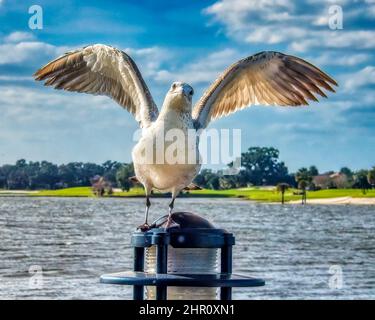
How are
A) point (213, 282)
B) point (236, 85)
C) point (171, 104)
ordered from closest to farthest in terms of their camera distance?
point (213, 282)
point (171, 104)
point (236, 85)

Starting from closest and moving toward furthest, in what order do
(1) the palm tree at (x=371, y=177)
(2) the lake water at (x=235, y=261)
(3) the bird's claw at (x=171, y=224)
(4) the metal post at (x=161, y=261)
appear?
(4) the metal post at (x=161, y=261) < (3) the bird's claw at (x=171, y=224) < (2) the lake water at (x=235, y=261) < (1) the palm tree at (x=371, y=177)

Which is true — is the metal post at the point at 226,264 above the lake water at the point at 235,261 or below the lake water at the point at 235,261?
above

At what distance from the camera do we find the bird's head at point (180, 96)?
295 inches

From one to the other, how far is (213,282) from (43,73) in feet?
12.9

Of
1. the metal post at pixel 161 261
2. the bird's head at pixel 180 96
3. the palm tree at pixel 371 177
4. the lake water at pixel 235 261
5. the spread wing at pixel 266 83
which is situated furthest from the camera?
the palm tree at pixel 371 177

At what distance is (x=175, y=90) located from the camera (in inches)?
297

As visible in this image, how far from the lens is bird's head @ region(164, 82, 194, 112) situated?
7480 millimetres

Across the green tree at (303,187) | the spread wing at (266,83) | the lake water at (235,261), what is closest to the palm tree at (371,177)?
the green tree at (303,187)

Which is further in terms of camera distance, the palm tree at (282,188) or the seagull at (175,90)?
the palm tree at (282,188)

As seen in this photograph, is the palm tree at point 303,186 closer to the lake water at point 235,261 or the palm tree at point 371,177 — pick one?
the palm tree at point 371,177

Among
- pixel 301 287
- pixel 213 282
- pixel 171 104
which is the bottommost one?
pixel 301 287

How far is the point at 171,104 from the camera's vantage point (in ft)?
25.0
